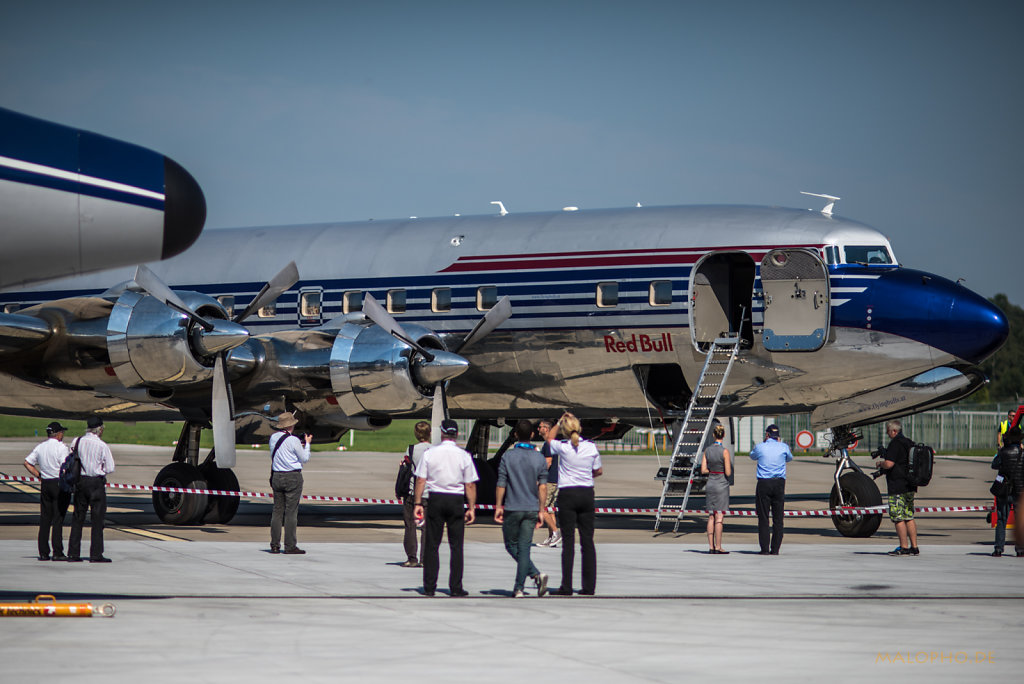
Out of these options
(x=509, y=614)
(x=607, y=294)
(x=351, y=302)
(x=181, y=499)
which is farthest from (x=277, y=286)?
(x=509, y=614)

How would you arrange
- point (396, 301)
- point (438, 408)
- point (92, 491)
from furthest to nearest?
point (396, 301), point (438, 408), point (92, 491)

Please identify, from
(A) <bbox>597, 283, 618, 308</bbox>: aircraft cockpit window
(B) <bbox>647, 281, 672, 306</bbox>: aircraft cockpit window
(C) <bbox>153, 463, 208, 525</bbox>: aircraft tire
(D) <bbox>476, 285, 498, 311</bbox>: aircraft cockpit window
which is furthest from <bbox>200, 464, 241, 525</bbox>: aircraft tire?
(B) <bbox>647, 281, 672, 306</bbox>: aircraft cockpit window

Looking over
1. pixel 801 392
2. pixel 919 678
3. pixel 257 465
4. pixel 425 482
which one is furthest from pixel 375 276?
pixel 257 465

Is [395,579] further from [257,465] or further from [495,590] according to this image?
[257,465]

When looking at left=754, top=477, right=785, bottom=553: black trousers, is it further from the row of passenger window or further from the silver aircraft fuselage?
the row of passenger window

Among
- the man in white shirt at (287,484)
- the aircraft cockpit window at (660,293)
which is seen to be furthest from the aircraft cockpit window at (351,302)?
the man in white shirt at (287,484)

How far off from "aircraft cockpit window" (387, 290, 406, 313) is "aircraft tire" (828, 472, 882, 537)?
24.3 ft

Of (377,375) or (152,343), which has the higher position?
(152,343)

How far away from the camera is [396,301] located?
65.7ft

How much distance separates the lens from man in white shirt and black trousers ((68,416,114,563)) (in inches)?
553

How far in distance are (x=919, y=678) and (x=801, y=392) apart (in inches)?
419

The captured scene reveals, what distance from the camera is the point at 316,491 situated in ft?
95.9

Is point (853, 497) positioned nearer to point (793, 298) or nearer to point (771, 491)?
point (771, 491)

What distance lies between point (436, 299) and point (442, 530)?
8.61 metres
